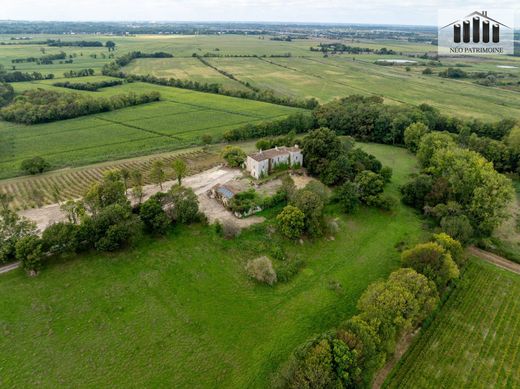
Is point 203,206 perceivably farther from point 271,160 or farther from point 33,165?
point 33,165

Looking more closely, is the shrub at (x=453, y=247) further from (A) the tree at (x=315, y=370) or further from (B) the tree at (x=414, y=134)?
(B) the tree at (x=414, y=134)

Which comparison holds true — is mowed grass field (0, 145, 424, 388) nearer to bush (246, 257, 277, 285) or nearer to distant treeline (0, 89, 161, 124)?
bush (246, 257, 277, 285)

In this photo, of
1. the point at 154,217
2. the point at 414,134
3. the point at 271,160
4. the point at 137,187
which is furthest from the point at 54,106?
the point at 414,134

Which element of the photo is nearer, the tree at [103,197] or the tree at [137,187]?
the tree at [103,197]

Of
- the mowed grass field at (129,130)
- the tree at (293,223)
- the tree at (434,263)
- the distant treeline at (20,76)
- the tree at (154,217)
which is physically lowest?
the tree at (434,263)

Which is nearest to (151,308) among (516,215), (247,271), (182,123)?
(247,271)

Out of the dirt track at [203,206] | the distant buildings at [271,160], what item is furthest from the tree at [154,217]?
the distant buildings at [271,160]

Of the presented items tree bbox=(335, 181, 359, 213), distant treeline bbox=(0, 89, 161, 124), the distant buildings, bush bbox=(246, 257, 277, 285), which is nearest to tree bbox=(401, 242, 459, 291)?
bush bbox=(246, 257, 277, 285)
